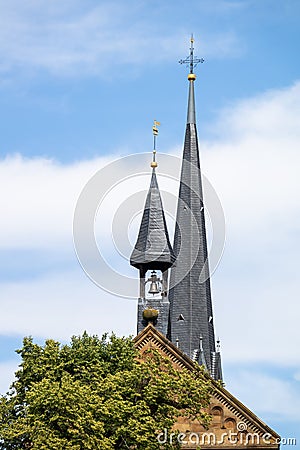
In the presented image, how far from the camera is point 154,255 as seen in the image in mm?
57125

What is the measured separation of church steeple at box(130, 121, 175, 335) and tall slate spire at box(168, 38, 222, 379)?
8.98 m

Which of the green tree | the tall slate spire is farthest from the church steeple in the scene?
the green tree

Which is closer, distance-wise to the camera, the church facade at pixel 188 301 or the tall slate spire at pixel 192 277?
the church facade at pixel 188 301

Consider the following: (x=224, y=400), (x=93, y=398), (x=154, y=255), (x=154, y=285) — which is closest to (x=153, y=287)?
(x=154, y=285)

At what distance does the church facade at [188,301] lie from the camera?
47.0m

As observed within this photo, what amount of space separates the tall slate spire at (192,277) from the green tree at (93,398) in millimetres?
31513

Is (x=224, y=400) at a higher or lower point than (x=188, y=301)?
lower

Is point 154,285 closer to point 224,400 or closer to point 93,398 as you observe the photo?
point 224,400

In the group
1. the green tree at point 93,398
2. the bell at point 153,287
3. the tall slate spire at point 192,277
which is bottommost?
the green tree at point 93,398

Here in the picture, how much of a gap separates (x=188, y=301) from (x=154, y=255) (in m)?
17.5

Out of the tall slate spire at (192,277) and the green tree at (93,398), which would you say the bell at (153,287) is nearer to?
the tall slate spire at (192,277)

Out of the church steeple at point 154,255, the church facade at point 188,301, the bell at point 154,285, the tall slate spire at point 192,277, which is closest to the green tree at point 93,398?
the church facade at point 188,301

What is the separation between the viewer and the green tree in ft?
115

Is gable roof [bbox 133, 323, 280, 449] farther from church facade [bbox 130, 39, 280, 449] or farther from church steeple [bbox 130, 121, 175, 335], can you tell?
church steeple [bbox 130, 121, 175, 335]
